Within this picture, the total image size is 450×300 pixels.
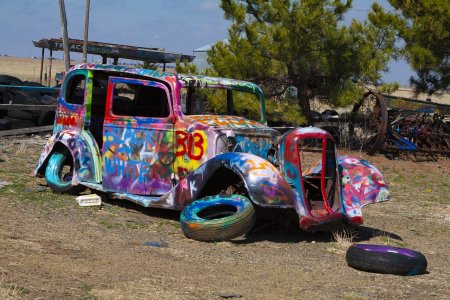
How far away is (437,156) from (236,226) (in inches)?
480

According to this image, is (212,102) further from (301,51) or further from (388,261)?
(301,51)

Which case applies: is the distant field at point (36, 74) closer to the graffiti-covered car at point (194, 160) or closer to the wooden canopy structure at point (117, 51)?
the wooden canopy structure at point (117, 51)

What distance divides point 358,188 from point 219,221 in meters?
1.81

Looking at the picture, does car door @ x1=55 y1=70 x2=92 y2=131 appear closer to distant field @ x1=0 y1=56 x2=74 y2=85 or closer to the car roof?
the car roof

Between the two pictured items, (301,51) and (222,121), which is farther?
(301,51)

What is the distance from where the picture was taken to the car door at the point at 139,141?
26.1 ft

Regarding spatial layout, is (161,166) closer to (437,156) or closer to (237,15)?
(237,15)

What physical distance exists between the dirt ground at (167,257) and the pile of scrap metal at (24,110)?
5733mm

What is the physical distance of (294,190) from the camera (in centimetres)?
708

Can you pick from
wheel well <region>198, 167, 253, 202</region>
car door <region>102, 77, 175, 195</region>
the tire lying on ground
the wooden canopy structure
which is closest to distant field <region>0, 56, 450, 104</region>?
the wooden canopy structure

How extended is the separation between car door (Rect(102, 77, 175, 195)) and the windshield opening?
0.28 meters

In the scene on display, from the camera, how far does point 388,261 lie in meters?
6.19

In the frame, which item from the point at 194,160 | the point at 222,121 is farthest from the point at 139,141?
the point at 222,121

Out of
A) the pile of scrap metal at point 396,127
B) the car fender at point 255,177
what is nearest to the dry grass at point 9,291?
the car fender at point 255,177
